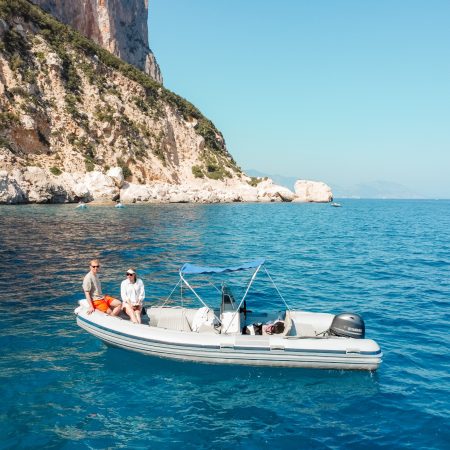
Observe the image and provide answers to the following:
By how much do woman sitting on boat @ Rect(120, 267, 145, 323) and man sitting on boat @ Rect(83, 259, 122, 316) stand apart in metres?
0.30

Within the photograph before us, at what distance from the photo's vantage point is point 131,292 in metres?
10.8

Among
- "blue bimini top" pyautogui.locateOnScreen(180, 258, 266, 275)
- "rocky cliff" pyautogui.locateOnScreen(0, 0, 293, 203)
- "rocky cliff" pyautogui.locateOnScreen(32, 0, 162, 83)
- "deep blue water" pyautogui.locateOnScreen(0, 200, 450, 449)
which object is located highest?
"rocky cliff" pyautogui.locateOnScreen(32, 0, 162, 83)

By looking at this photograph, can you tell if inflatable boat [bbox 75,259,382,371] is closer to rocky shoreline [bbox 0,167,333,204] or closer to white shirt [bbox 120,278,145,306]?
white shirt [bbox 120,278,145,306]

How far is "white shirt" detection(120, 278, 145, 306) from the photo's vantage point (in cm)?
1077

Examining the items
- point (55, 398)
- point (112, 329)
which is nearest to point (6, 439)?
point (55, 398)

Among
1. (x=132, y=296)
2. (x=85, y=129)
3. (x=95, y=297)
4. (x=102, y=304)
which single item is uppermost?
(x=85, y=129)

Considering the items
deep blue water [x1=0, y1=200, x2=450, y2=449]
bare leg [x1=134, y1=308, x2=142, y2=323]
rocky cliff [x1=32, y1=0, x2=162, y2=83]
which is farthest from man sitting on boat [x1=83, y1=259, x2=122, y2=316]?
rocky cliff [x1=32, y1=0, x2=162, y2=83]

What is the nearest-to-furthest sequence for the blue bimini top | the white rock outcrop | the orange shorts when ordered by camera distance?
the blue bimini top, the orange shorts, the white rock outcrop

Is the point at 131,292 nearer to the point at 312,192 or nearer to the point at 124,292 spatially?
the point at 124,292

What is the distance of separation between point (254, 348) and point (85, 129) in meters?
59.6

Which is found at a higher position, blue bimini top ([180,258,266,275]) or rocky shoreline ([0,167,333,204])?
rocky shoreline ([0,167,333,204])

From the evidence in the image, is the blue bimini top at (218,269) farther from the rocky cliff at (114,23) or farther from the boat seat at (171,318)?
the rocky cliff at (114,23)

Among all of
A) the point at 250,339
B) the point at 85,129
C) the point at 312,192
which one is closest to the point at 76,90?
the point at 85,129

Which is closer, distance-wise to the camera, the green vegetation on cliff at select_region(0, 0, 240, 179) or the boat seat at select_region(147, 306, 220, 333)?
the boat seat at select_region(147, 306, 220, 333)
